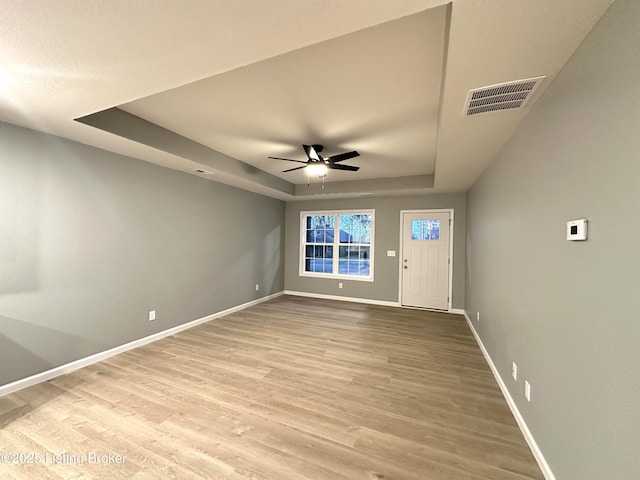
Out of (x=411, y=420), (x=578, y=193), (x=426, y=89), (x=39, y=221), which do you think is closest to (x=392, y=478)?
(x=411, y=420)

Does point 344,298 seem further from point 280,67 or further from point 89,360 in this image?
point 280,67

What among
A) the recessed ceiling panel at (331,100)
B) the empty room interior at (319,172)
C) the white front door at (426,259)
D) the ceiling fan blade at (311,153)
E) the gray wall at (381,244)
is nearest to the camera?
the empty room interior at (319,172)

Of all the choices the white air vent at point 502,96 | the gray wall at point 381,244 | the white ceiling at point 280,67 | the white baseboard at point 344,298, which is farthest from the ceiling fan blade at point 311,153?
the white baseboard at point 344,298

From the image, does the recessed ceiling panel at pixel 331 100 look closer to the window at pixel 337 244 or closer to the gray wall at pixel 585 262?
the gray wall at pixel 585 262

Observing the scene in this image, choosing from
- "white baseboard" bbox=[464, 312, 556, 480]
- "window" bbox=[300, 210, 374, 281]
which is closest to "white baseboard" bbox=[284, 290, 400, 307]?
"window" bbox=[300, 210, 374, 281]

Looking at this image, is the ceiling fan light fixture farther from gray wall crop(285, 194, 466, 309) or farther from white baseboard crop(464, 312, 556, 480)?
white baseboard crop(464, 312, 556, 480)

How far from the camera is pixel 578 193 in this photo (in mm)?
1263

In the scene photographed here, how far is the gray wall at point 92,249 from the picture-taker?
2324mm

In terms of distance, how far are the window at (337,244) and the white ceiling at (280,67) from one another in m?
2.82

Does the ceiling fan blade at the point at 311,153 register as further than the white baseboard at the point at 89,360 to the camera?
Yes

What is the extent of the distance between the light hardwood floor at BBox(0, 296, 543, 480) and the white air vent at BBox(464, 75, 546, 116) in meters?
2.34

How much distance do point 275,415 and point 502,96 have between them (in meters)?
2.84

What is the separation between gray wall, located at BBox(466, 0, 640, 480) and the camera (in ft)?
3.10

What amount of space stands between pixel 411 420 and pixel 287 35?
8.72 feet
